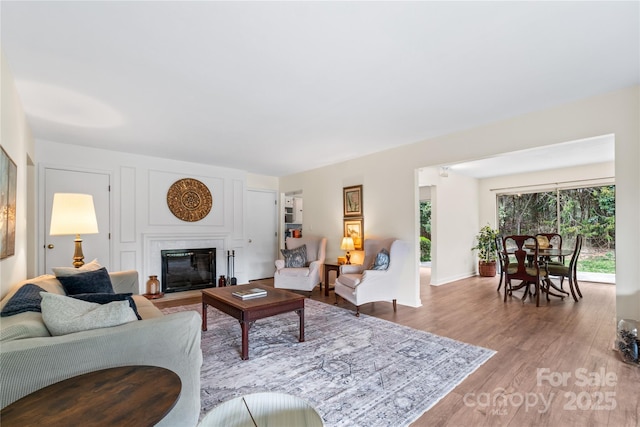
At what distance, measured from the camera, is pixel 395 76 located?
2.33 meters

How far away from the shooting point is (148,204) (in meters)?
4.92

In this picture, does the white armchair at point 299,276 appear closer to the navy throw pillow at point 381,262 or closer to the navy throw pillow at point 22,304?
the navy throw pillow at point 381,262

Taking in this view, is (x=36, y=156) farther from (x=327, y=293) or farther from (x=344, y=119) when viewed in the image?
(x=327, y=293)

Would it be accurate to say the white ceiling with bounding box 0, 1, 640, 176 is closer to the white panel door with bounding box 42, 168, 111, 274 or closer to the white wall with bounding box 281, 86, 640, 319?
the white wall with bounding box 281, 86, 640, 319

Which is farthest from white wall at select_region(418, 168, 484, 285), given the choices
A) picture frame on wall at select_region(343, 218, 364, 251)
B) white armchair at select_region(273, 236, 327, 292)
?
→ white armchair at select_region(273, 236, 327, 292)

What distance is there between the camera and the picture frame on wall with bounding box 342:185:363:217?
500 centimetres

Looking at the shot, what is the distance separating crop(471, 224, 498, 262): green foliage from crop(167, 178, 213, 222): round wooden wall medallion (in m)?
5.98

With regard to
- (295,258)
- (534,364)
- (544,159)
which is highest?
(544,159)

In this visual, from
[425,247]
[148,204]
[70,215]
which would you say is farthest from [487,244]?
[70,215]

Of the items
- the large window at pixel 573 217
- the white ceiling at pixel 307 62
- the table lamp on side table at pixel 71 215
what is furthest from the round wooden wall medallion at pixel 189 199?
the large window at pixel 573 217

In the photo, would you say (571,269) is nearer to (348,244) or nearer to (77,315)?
(348,244)

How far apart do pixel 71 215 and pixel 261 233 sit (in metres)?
3.99

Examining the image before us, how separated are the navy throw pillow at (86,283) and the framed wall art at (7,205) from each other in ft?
1.39

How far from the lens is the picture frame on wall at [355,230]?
4.96 m
